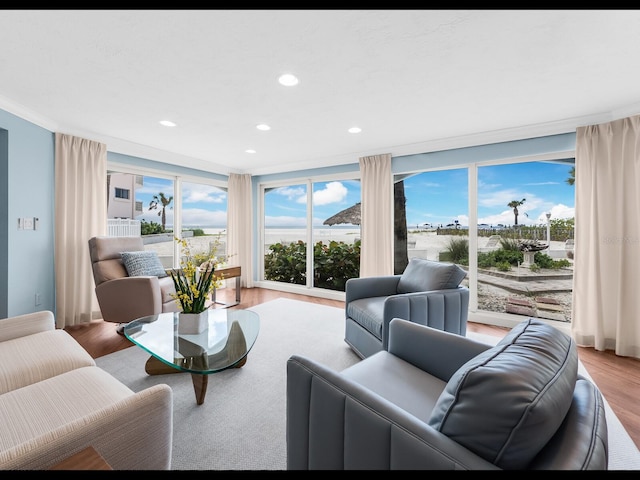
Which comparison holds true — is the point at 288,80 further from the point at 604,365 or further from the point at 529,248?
A: the point at 604,365

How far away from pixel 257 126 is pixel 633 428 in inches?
149

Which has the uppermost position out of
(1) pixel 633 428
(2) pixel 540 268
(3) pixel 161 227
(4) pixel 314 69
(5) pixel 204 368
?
(4) pixel 314 69

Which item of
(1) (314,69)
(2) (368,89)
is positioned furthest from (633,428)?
(1) (314,69)

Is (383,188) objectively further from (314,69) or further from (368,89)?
(314,69)

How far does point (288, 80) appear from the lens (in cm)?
217

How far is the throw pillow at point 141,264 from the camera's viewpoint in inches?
130

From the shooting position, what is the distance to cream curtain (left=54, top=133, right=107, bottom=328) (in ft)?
10.7

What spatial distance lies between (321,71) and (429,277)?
1.92 meters

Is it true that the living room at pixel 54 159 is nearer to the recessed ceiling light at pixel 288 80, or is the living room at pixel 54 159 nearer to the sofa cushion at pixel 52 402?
the recessed ceiling light at pixel 288 80

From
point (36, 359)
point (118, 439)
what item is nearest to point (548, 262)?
point (118, 439)

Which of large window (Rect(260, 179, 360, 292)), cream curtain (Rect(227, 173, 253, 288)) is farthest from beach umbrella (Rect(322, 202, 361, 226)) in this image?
cream curtain (Rect(227, 173, 253, 288))

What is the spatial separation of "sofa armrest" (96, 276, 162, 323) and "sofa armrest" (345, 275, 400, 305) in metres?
1.97

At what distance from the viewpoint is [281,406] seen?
187 cm

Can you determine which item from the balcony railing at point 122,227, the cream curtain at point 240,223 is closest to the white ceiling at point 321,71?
the balcony railing at point 122,227
